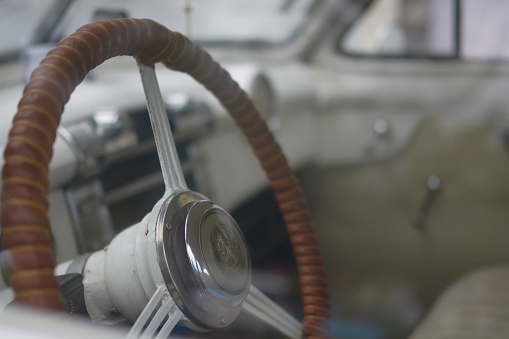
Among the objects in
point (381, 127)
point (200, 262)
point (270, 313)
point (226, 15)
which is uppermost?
point (226, 15)

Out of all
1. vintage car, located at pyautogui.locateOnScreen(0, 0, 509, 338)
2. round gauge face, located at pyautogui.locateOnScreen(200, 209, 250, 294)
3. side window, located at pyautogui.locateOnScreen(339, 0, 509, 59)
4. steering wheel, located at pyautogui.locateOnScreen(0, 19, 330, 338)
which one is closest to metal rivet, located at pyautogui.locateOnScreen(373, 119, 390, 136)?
vintage car, located at pyautogui.locateOnScreen(0, 0, 509, 338)

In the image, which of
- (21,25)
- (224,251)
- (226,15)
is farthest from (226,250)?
(226,15)

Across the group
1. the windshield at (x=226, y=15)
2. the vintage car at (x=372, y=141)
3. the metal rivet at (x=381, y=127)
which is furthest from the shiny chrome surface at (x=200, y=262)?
the metal rivet at (x=381, y=127)

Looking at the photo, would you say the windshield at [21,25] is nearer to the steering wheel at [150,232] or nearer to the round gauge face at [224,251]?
the steering wheel at [150,232]

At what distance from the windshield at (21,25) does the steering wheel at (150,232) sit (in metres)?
0.45

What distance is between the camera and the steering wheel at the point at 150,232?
41 cm

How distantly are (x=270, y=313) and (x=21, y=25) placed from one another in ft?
2.43

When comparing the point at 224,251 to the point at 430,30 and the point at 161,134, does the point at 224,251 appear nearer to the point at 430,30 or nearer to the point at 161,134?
the point at 161,134

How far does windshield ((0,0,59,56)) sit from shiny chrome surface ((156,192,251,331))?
58 centimetres

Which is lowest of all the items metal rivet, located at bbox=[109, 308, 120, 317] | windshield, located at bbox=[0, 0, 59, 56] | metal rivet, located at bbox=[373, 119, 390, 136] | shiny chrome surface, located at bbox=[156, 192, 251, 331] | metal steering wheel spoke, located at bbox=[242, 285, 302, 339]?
metal steering wheel spoke, located at bbox=[242, 285, 302, 339]

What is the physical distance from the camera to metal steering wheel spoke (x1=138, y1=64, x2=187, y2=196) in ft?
2.16

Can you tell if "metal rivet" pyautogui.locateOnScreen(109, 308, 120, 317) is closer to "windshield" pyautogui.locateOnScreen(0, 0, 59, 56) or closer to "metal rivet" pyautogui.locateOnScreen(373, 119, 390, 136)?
"windshield" pyautogui.locateOnScreen(0, 0, 59, 56)

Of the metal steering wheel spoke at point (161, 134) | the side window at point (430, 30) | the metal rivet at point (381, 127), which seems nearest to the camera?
the metal steering wheel spoke at point (161, 134)

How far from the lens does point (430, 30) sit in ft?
5.54
